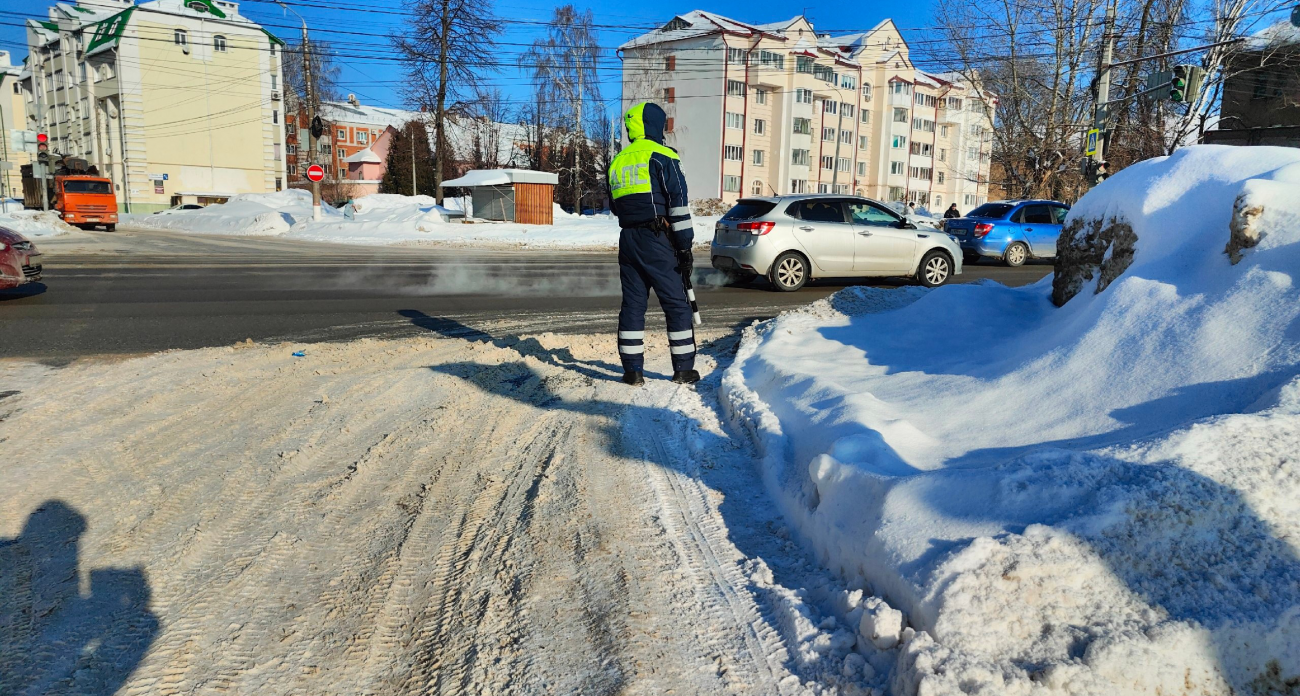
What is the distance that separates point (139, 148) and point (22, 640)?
201ft

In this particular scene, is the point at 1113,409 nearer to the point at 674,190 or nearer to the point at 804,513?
the point at 804,513

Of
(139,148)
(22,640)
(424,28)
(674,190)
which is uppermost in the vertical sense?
(424,28)

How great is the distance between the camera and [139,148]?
53.5m

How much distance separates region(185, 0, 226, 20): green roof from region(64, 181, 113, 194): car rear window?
100 feet

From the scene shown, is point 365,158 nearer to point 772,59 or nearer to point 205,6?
point 205,6

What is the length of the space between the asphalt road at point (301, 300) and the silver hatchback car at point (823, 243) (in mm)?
426

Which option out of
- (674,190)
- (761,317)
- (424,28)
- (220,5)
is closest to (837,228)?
(761,317)

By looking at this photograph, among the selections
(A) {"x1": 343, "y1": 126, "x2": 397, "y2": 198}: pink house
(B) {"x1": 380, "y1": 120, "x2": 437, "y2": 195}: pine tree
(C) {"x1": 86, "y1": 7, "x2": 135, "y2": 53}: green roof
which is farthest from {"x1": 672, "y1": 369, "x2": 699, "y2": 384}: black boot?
(A) {"x1": 343, "y1": 126, "x2": 397, "y2": 198}: pink house

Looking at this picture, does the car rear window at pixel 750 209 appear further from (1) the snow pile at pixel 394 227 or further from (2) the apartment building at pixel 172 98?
(2) the apartment building at pixel 172 98

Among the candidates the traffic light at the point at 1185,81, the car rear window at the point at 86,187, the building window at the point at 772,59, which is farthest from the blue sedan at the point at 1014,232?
the building window at the point at 772,59

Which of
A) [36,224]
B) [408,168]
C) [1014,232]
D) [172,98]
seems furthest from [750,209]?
[408,168]

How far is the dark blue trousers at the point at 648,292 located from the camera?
6.00 meters

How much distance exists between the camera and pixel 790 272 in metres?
12.8

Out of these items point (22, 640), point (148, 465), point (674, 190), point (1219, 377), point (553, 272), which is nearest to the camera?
point (22, 640)
